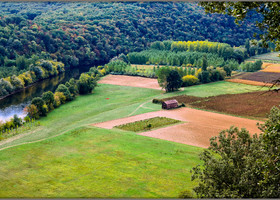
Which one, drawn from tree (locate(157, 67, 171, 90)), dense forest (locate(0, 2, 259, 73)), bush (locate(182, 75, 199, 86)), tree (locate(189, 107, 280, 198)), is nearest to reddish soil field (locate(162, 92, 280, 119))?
tree (locate(157, 67, 171, 90))

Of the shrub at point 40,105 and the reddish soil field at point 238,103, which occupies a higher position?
the shrub at point 40,105

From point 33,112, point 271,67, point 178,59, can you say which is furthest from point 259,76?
point 33,112

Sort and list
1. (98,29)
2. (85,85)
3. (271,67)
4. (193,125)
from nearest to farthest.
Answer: (193,125) < (85,85) < (271,67) < (98,29)

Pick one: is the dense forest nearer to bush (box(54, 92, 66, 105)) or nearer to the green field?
bush (box(54, 92, 66, 105))

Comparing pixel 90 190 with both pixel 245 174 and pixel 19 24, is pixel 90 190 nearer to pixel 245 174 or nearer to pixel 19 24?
pixel 245 174

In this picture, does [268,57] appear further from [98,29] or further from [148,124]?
[148,124]

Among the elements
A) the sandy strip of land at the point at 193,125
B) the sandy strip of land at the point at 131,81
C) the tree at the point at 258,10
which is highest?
the tree at the point at 258,10

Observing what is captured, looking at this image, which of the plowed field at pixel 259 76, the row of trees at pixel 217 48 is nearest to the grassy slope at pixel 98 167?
the plowed field at pixel 259 76

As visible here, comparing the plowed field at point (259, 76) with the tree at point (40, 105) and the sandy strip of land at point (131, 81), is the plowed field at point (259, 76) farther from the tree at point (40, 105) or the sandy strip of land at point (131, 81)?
the tree at point (40, 105)
